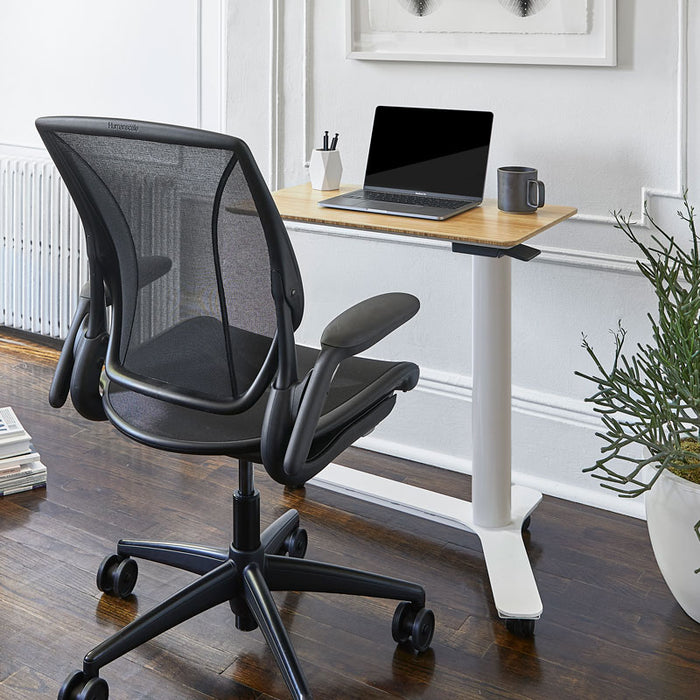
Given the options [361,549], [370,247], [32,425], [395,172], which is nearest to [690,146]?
[395,172]

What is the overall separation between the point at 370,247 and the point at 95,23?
56.7 inches

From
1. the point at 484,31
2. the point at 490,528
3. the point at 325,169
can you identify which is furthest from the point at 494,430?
the point at 484,31

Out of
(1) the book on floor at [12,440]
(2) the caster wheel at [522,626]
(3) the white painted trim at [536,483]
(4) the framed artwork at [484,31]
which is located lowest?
(2) the caster wheel at [522,626]

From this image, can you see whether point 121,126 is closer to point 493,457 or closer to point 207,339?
point 207,339

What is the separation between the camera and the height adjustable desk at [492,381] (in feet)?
6.81

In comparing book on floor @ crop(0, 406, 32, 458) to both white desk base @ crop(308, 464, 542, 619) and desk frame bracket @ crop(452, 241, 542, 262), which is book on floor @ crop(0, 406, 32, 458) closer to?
white desk base @ crop(308, 464, 542, 619)

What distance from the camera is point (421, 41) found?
2627mm

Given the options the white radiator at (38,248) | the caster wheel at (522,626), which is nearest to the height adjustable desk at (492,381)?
the caster wheel at (522,626)

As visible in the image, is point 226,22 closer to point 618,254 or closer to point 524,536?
point 618,254

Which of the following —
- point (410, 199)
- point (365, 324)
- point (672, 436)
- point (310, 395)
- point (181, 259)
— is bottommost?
point (672, 436)

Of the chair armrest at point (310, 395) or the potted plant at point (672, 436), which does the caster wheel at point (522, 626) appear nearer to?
the potted plant at point (672, 436)

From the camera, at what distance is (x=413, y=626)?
1.95 metres

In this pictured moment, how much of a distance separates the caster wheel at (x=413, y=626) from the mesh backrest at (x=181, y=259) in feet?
2.02

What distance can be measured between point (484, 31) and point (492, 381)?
92cm
